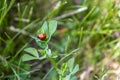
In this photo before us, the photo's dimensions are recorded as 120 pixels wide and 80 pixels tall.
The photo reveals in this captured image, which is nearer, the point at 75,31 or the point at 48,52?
the point at 48,52

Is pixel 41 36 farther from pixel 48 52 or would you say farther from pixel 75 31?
pixel 75 31

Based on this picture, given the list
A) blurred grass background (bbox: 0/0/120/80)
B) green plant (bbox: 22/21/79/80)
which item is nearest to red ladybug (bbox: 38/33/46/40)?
green plant (bbox: 22/21/79/80)

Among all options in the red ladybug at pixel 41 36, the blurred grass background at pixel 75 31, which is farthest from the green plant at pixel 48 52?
the blurred grass background at pixel 75 31

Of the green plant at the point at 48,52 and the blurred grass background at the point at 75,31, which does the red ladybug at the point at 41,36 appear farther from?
the blurred grass background at the point at 75,31

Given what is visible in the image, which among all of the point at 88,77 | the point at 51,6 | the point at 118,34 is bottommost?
the point at 88,77

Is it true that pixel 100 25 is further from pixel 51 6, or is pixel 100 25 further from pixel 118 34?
pixel 51 6

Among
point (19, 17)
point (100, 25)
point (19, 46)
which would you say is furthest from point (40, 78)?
point (100, 25)

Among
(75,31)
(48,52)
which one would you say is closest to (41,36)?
(48,52)

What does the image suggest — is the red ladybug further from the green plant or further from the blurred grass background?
the blurred grass background
